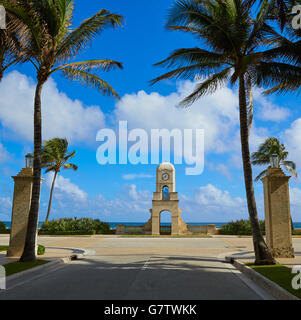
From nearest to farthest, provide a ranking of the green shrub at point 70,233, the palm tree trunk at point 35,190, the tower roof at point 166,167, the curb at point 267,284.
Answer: the curb at point 267,284, the palm tree trunk at point 35,190, the green shrub at point 70,233, the tower roof at point 166,167

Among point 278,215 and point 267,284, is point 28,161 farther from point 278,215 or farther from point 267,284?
point 278,215

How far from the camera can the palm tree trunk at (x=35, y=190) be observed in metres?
11.5

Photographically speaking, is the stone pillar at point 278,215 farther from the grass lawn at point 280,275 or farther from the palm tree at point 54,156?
the palm tree at point 54,156

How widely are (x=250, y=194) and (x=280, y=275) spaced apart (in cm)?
335

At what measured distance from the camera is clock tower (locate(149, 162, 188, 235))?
115 feet

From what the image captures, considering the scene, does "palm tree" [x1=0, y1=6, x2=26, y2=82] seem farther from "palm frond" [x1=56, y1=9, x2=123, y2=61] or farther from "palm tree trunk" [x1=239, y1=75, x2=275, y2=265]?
"palm tree trunk" [x1=239, y1=75, x2=275, y2=265]

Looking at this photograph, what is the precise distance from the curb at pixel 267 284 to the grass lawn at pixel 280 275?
13 cm

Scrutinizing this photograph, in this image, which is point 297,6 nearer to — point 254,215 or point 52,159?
point 254,215

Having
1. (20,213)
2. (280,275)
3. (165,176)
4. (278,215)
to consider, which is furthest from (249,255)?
(165,176)

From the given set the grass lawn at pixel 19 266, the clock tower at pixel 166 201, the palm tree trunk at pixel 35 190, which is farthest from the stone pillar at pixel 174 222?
the grass lawn at pixel 19 266

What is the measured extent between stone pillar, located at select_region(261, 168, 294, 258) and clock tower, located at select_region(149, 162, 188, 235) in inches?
850

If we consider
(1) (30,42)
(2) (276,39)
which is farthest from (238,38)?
(1) (30,42)
